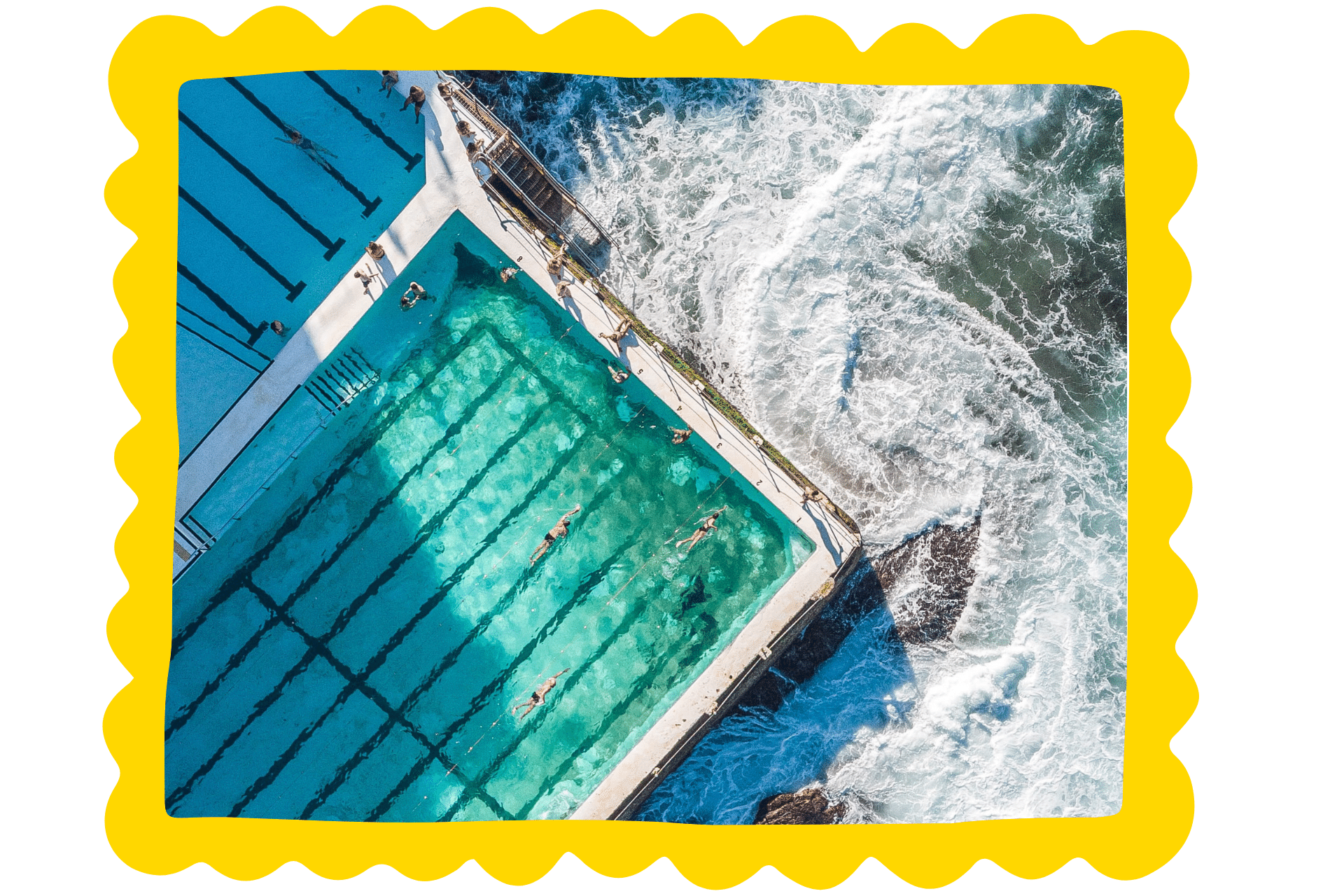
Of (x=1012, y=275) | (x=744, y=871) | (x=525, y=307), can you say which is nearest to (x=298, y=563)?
(x=525, y=307)

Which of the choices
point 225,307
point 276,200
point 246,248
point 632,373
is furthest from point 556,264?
point 225,307

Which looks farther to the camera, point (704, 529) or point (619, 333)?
point (704, 529)

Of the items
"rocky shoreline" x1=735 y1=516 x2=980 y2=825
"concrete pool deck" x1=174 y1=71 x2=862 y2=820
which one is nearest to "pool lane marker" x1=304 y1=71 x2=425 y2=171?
"concrete pool deck" x1=174 y1=71 x2=862 y2=820

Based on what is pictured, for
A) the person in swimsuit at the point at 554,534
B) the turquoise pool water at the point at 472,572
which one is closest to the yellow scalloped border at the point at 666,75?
the turquoise pool water at the point at 472,572

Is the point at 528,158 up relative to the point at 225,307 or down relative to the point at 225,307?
down

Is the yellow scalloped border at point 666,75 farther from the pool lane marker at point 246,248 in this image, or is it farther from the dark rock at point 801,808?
the dark rock at point 801,808

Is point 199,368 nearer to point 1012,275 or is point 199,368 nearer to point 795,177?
point 795,177

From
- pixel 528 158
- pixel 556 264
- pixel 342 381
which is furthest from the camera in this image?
pixel 528 158

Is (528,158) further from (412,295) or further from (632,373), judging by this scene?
(632,373)
